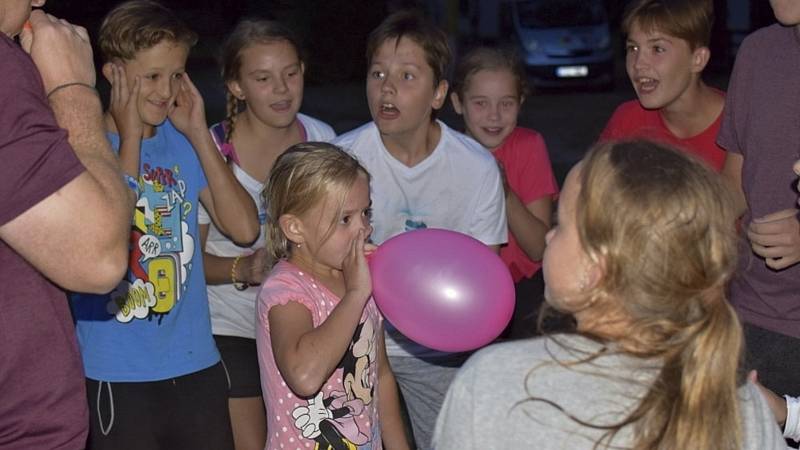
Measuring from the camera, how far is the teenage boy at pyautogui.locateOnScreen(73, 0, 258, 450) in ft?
12.8

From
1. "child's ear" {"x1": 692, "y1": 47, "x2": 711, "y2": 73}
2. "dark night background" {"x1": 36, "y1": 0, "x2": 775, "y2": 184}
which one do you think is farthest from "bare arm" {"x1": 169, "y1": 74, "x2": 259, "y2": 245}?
"dark night background" {"x1": 36, "y1": 0, "x2": 775, "y2": 184}

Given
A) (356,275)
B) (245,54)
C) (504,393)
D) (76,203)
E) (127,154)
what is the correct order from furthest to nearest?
1. (245,54)
2. (127,154)
3. (356,275)
4. (76,203)
5. (504,393)

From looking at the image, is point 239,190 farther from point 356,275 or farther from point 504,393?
point 504,393

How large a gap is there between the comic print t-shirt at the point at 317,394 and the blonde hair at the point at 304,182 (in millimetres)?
163

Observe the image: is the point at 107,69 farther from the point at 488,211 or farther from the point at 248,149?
the point at 488,211

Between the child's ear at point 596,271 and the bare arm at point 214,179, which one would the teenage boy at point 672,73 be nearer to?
the bare arm at point 214,179

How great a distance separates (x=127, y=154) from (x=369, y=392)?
1213 mm

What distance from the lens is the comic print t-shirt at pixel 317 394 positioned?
335 centimetres

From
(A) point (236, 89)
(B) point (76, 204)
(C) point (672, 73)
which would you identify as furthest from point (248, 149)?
(B) point (76, 204)

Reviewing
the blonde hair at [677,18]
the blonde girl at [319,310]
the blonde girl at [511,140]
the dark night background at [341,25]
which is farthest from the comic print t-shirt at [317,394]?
the dark night background at [341,25]

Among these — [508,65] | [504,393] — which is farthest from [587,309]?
[508,65]

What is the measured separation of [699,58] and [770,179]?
982 millimetres

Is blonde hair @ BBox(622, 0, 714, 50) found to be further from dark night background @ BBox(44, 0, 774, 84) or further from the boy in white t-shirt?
dark night background @ BBox(44, 0, 774, 84)

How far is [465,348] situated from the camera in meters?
3.48
